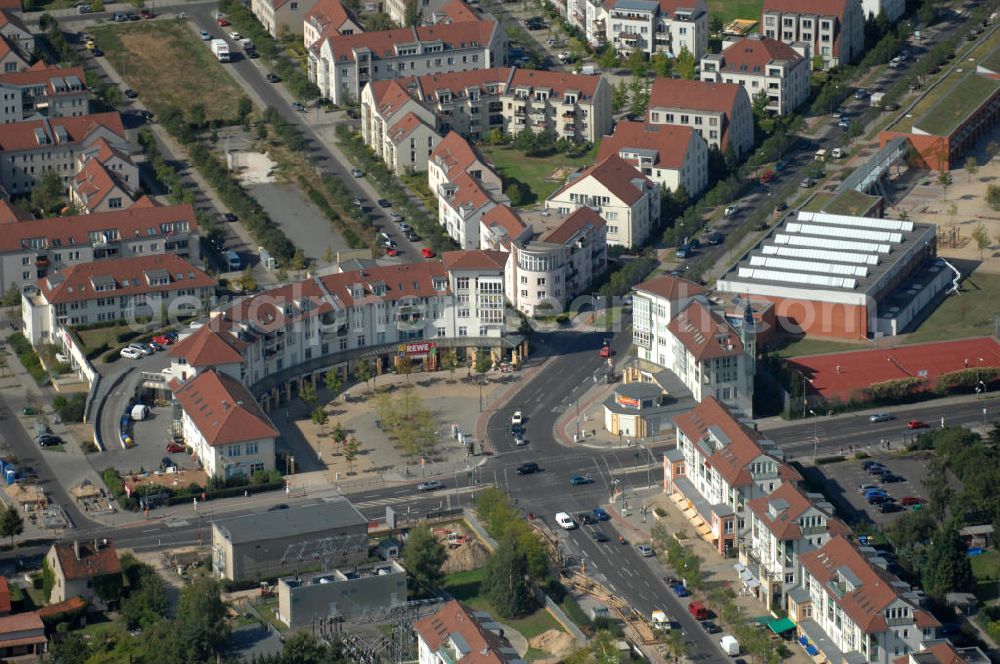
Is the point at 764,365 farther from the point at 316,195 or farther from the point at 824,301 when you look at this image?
the point at 316,195

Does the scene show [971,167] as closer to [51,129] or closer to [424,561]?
[51,129]

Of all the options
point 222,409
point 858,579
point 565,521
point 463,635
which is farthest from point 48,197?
point 858,579

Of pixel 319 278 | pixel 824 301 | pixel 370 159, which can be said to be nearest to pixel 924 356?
pixel 824 301

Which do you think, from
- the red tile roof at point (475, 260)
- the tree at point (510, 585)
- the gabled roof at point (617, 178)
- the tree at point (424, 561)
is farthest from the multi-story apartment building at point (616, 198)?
the tree at point (510, 585)

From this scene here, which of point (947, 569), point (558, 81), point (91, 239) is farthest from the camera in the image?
point (558, 81)

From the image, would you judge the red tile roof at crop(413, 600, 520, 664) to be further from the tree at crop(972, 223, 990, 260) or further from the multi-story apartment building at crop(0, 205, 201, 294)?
the tree at crop(972, 223, 990, 260)

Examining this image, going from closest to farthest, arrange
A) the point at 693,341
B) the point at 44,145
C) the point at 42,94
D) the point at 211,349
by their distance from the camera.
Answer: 1. the point at 211,349
2. the point at 693,341
3. the point at 44,145
4. the point at 42,94

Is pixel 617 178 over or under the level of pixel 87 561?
under

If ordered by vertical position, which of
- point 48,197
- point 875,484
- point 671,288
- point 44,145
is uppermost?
point 44,145
